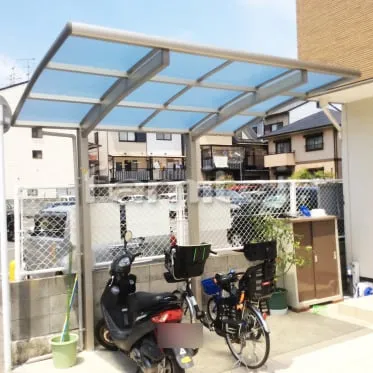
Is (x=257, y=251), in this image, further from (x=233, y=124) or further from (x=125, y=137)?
(x=125, y=137)

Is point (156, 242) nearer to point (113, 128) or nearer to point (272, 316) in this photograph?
point (113, 128)

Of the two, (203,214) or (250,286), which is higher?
(203,214)

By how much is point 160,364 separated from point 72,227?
205 cm

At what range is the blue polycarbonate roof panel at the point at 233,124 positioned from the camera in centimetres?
585

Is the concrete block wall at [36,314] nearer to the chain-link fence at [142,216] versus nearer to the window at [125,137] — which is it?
the chain-link fence at [142,216]

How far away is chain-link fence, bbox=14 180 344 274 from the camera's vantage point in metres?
4.81

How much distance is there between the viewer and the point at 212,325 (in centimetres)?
454

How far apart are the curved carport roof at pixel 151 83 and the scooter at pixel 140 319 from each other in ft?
4.97

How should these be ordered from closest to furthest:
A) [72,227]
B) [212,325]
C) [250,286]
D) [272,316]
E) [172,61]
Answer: [172,61] → [250,286] → [212,325] → [72,227] → [272,316]

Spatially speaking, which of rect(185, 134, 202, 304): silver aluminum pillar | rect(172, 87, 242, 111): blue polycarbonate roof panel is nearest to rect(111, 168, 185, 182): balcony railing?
rect(185, 134, 202, 304): silver aluminum pillar

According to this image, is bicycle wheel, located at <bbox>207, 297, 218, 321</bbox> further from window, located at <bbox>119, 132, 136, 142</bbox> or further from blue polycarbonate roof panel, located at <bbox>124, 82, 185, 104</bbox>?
window, located at <bbox>119, 132, 136, 142</bbox>

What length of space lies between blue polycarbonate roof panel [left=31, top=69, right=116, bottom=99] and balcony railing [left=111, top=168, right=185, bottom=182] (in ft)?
91.0

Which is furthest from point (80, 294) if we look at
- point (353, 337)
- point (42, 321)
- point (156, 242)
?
point (353, 337)

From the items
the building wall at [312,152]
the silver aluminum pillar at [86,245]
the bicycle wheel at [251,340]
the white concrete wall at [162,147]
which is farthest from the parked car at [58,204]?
the white concrete wall at [162,147]
